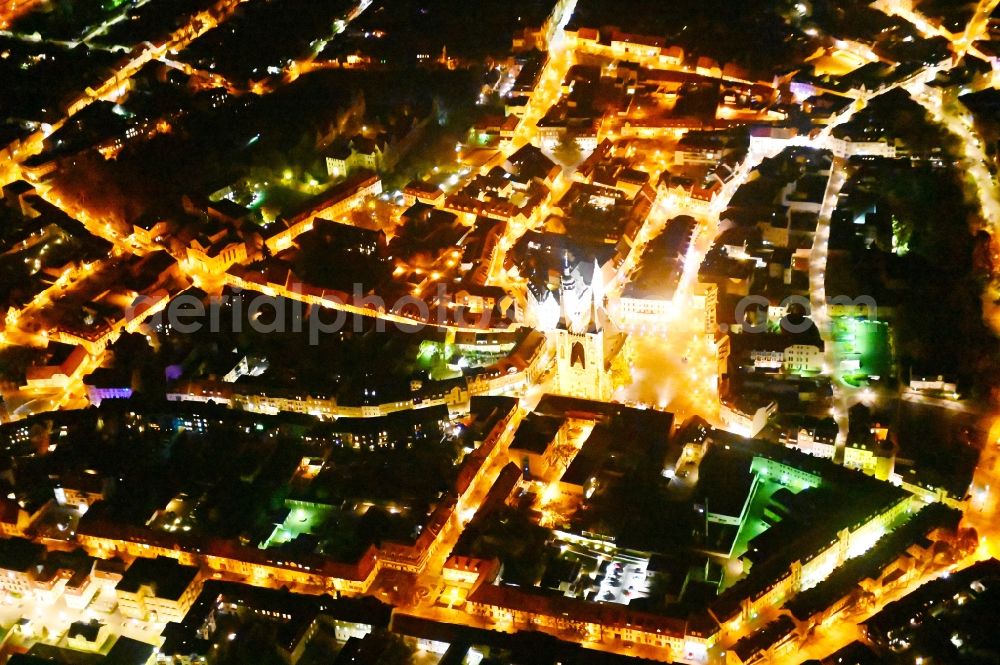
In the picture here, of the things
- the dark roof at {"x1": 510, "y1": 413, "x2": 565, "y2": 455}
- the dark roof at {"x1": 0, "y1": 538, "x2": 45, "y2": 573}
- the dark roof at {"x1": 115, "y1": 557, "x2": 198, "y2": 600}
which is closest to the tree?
the dark roof at {"x1": 510, "y1": 413, "x2": 565, "y2": 455}

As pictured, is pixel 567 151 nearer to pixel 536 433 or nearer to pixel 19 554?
pixel 536 433

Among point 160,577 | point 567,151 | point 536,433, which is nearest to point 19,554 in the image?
point 160,577

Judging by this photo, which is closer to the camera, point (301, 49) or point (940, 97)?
point (940, 97)

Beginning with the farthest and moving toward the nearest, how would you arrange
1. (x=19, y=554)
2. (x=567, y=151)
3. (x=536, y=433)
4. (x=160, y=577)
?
(x=567, y=151) < (x=536, y=433) < (x=19, y=554) < (x=160, y=577)

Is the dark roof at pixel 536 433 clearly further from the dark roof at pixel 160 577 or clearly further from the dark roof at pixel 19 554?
the dark roof at pixel 19 554

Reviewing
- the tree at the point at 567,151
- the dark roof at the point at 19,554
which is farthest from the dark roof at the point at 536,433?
the tree at the point at 567,151

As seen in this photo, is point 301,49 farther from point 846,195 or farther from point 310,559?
point 310,559

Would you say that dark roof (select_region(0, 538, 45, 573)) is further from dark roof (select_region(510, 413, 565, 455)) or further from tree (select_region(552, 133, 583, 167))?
tree (select_region(552, 133, 583, 167))

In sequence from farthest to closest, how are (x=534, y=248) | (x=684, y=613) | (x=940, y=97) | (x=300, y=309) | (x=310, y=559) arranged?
1. (x=940, y=97)
2. (x=534, y=248)
3. (x=300, y=309)
4. (x=310, y=559)
5. (x=684, y=613)

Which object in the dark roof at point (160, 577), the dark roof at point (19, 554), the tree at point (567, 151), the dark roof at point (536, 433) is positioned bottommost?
the dark roof at point (19, 554)

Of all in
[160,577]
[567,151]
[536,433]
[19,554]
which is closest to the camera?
[160,577]

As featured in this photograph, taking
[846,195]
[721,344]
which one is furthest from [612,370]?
[846,195]
